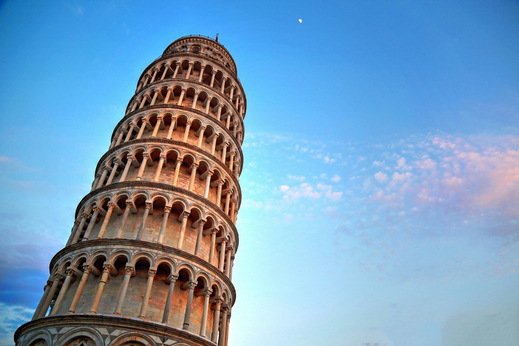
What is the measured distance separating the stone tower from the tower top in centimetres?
566

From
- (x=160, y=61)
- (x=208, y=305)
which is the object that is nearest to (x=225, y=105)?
(x=160, y=61)

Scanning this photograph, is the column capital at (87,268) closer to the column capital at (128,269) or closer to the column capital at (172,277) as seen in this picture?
the column capital at (128,269)

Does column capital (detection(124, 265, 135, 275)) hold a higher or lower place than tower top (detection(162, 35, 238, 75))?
lower

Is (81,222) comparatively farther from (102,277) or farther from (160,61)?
(160,61)

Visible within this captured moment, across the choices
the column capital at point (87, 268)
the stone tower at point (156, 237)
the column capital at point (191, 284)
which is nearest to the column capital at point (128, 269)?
the stone tower at point (156, 237)

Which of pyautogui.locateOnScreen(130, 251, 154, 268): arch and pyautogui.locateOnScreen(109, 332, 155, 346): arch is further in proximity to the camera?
pyautogui.locateOnScreen(130, 251, 154, 268): arch

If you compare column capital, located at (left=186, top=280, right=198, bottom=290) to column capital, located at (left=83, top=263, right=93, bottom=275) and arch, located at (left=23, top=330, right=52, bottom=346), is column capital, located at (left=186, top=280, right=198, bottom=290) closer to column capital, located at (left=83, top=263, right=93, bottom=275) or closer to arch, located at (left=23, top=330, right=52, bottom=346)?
column capital, located at (left=83, top=263, right=93, bottom=275)

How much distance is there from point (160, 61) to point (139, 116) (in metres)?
7.92

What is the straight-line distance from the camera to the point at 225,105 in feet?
110

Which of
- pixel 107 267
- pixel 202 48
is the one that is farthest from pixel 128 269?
pixel 202 48

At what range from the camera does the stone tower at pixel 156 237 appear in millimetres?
19156

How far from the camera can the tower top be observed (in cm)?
3828

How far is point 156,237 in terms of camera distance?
23.3 meters

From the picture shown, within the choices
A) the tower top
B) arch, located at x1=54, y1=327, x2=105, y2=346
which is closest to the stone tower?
arch, located at x1=54, y1=327, x2=105, y2=346
